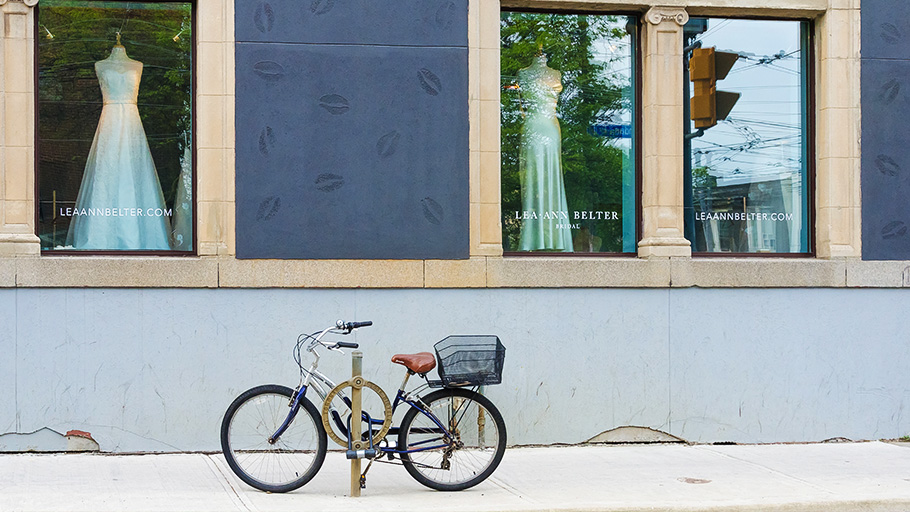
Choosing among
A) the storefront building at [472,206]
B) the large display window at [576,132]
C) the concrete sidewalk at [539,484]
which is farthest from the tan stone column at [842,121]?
the concrete sidewalk at [539,484]

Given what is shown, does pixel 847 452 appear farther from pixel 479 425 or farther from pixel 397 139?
pixel 397 139

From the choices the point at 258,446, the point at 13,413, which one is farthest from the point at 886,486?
the point at 13,413

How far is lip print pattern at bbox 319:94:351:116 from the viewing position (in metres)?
9.23

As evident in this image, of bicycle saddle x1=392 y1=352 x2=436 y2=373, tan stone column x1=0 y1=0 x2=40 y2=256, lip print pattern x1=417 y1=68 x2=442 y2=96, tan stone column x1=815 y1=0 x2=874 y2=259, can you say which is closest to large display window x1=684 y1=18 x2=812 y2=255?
tan stone column x1=815 y1=0 x2=874 y2=259

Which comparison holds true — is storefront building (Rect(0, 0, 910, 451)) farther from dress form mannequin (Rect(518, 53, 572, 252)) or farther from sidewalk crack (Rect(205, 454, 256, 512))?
sidewalk crack (Rect(205, 454, 256, 512))

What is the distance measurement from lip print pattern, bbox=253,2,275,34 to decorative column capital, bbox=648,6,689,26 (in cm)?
352

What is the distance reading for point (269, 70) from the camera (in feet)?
30.0

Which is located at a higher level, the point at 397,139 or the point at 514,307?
the point at 397,139

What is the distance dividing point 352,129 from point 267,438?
314 cm

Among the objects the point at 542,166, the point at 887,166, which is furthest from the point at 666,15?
the point at 887,166

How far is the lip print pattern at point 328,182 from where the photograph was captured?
30.1ft

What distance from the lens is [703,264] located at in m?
9.72

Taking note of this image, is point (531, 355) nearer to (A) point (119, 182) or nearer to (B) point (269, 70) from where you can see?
(B) point (269, 70)

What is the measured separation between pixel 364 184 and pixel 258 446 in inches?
109
